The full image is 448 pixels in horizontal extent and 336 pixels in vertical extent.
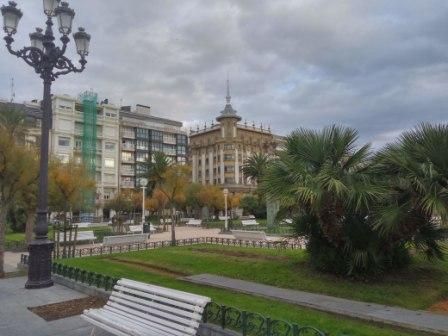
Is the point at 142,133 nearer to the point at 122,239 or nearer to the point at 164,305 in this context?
the point at 122,239

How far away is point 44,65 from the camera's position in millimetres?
12172

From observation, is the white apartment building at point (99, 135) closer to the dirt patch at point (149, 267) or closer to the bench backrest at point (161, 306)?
the dirt patch at point (149, 267)

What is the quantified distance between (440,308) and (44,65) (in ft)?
38.8

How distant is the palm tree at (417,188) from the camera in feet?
31.1

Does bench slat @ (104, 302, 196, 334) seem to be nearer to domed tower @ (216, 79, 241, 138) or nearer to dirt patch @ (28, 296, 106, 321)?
dirt patch @ (28, 296, 106, 321)

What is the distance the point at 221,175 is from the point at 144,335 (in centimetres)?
9705

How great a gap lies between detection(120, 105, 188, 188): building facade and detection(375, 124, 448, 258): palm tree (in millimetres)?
78152

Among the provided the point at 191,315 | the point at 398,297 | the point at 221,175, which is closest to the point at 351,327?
the point at 398,297

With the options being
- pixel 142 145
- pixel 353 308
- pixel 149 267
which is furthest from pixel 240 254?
pixel 142 145

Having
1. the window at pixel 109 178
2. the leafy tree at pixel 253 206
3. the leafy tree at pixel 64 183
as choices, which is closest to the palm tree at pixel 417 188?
the leafy tree at pixel 64 183

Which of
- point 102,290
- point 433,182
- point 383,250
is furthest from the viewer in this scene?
point 383,250

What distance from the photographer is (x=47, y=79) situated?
12188 mm

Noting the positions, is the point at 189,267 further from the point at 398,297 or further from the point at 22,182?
the point at 398,297

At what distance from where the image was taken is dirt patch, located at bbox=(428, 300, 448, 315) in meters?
9.12
